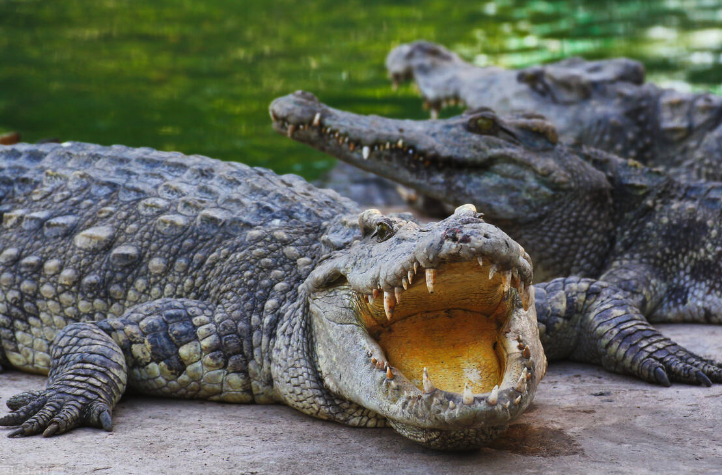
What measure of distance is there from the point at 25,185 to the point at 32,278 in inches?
21.7

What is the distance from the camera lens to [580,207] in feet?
17.1

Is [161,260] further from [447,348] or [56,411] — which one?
[447,348]

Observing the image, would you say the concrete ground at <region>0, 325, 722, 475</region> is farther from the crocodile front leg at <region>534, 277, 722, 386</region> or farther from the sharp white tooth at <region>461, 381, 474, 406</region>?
the sharp white tooth at <region>461, 381, 474, 406</region>

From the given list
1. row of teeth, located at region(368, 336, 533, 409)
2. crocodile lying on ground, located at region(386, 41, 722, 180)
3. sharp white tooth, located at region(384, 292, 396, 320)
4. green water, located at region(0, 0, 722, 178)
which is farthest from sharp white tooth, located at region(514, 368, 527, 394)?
green water, located at region(0, 0, 722, 178)

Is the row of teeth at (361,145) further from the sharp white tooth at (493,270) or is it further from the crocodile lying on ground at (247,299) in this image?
the sharp white tooth at (493,270)

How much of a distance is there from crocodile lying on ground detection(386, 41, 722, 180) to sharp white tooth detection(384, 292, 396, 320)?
4.21m

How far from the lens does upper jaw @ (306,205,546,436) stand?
2602 millimetres

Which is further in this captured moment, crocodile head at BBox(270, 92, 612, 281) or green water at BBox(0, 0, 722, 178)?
green water at BBox(0, 0, 722, 178)

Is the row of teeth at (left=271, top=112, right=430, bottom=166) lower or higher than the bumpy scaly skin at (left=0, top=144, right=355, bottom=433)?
higher

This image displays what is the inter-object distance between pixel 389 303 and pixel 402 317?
0.80 feet

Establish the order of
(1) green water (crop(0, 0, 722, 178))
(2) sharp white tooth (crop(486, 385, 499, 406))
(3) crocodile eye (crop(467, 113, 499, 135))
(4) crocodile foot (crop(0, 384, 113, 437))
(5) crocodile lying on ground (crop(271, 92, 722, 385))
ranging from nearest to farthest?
(2) sharp white tooth (crop(486, 385, 499, 406)), (4) crocodile foot (crop(0, 384, 113, 437)), (5) crocodile lying on ground (crop(271, 92, 722, 385)), (3) crocodile eye (crop(467, 113, 499, 135)), (1) green water (crop(0, 0, 722, 178))

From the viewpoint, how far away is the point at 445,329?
10.1 ft

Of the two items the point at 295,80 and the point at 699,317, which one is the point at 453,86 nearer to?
the point at 699,317

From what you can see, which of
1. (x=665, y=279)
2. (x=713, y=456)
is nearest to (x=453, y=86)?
(x=665, y=279)
